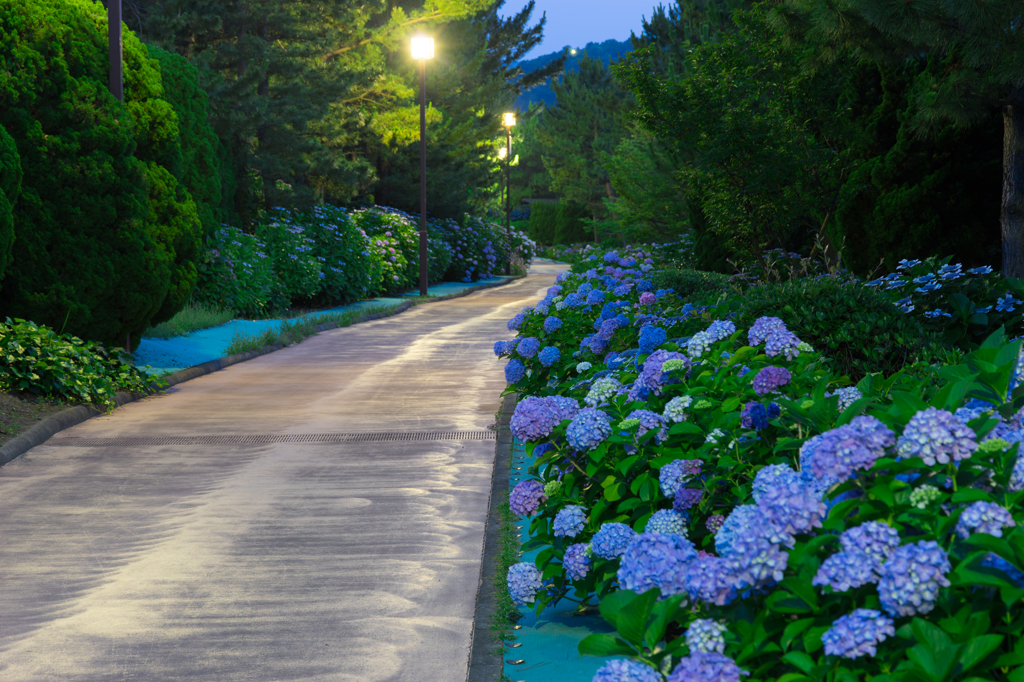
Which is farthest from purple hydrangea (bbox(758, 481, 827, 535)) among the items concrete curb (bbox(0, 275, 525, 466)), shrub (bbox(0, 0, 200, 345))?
shrub (bbox(0, 0, 200, 345))

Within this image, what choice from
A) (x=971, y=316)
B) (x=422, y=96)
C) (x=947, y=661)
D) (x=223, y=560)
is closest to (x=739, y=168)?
(x=971, y=316)

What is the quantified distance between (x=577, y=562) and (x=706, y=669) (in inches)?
58.3

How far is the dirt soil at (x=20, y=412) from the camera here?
7.93 metres

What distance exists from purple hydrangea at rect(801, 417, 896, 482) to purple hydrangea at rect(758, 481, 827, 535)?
11cm

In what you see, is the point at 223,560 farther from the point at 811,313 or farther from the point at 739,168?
the point at 739,168

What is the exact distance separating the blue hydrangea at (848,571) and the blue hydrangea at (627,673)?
468mm

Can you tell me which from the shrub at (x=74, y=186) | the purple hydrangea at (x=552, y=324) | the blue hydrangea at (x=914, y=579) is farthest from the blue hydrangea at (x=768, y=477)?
the shrub at (x=74, y=186)

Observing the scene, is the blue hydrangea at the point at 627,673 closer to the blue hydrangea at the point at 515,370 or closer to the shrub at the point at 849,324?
the shrub at the point at 849,324

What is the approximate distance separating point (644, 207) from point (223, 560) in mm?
26517

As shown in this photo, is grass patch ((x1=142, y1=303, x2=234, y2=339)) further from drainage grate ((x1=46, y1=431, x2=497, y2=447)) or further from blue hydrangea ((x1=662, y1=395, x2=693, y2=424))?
blue hydrangea ((x1=662, y1=395, x2=693, y2=424))

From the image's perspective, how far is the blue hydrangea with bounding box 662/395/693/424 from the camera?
384 centimetres

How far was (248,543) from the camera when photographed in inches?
214

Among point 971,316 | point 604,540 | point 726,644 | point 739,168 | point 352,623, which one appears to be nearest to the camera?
point 726,644

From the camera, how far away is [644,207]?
30406mm
